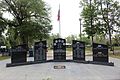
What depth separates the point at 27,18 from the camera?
188 feet

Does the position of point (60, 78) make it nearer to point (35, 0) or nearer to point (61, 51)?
point (61, 51)

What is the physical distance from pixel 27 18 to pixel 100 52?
30.7 metres

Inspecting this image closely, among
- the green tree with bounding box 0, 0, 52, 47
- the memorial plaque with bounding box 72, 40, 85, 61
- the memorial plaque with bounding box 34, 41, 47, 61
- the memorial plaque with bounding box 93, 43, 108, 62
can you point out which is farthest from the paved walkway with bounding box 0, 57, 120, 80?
the green tree with bounding box 0, 0, 52, 47

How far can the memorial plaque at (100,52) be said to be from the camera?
27.9 meters

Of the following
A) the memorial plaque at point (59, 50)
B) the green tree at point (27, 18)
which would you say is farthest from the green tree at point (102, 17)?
the memorial plaque at point (59, 50)

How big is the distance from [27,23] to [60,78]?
130 ft

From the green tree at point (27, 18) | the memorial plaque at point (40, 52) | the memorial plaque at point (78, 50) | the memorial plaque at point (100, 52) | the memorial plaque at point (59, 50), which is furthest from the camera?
the green tree at point (27, 18)

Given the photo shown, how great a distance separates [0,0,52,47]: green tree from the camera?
55.7m

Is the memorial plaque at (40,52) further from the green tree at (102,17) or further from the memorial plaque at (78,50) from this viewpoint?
the green tree at (102,17)

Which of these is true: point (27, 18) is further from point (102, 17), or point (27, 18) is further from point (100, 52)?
point (100, 52)

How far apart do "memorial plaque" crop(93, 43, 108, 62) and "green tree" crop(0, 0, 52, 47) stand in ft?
89.6

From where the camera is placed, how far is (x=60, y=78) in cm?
1734

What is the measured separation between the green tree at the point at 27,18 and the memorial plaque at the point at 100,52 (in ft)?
89.6

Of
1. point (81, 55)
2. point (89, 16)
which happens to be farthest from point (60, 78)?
point (89, 16)
